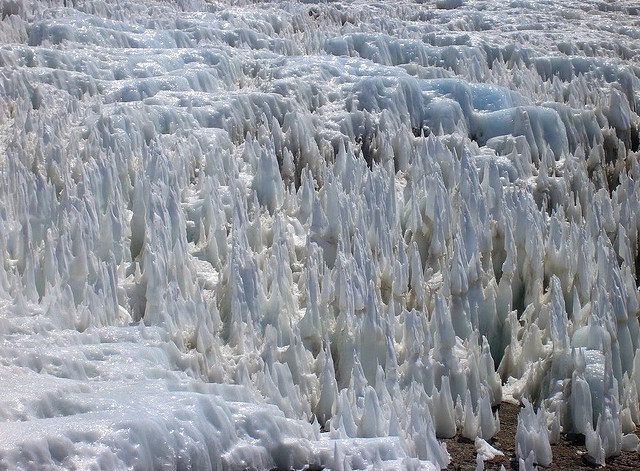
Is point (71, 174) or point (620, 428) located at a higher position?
point (71, 174)

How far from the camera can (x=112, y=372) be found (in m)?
4.46

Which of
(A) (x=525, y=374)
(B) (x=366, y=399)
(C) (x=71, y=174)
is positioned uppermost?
(C) (x=71, y=174)

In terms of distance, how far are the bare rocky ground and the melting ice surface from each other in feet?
0.30

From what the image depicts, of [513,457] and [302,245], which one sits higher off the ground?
[302,245]

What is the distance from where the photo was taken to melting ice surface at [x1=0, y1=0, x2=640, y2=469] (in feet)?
14.3

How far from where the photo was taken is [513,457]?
516cm

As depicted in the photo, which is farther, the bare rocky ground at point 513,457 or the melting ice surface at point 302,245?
the bare rocky ground at point 513,457

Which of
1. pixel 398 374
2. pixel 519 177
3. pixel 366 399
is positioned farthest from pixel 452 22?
pixel 366 399

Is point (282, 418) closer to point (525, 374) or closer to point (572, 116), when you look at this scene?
point (525, 374)

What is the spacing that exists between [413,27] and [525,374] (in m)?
7.80

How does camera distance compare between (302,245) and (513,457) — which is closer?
(513,457)

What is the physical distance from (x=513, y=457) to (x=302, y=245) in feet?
9.11

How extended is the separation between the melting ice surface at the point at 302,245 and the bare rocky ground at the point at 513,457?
0.09m

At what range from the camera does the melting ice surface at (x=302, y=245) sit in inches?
172
